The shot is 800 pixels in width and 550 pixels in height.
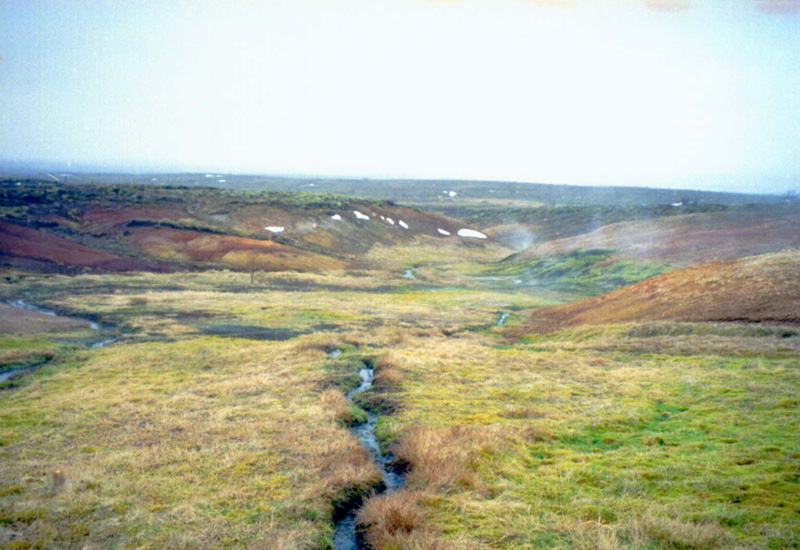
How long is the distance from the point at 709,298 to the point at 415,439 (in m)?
20.6

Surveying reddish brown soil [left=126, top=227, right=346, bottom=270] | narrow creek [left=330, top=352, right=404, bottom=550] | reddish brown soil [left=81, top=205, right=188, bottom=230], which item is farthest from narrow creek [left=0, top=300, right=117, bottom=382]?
reddish brown soil [left=81, top=205, right=188, bottom=230]

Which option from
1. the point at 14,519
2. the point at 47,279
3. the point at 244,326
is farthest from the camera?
the point at 47,279

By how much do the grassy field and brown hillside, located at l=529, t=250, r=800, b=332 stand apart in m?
1.95

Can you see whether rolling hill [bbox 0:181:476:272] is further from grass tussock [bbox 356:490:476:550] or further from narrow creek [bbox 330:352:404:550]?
grass tussock [bbox 356:490:476:550]

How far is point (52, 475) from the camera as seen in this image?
1077cm

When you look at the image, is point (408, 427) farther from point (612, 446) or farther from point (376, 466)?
point (612, 446)

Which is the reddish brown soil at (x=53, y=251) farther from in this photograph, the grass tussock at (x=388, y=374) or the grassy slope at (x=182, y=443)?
the grass tussock at (x=388, y=374)

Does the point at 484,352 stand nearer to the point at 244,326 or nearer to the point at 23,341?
the point at 244,326

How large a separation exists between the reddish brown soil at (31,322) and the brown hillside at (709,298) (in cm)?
2510

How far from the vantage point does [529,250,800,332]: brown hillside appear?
78.3 feet

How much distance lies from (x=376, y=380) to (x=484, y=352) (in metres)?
6.51

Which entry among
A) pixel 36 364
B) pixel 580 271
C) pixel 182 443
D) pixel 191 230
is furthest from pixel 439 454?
pixel 191 230

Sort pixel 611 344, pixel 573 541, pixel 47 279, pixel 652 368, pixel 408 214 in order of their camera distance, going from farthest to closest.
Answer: pixel 408 214, pixel 47 279, pixel 611 344, pixel 652 368, pixel 573 541

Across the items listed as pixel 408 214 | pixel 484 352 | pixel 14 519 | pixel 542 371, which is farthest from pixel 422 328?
pixel 408 214
